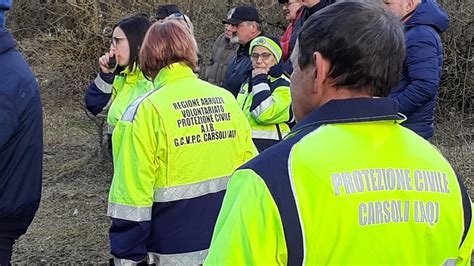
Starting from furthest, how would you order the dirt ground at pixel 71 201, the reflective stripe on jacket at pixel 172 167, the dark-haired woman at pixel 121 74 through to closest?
the dirt ground at pixel 71 201, the dark-haired woman at pixel 121 74, the reflective stripe on jacket at pixel 172 167

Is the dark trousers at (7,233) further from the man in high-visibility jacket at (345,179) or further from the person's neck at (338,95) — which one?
the person's neck at (338,95)

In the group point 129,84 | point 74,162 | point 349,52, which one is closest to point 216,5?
point 74,162

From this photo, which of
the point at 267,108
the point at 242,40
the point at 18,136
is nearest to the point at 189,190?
the point at 18,136

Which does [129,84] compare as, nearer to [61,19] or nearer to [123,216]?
[123,216]

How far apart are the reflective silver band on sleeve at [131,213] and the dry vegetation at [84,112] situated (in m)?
2.54

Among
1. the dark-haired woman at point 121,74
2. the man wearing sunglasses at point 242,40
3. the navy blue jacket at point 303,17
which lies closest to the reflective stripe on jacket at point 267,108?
the navy blue jacket at point 303,17

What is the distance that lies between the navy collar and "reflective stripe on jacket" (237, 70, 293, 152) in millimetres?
3077

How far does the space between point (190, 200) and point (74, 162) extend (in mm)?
5344

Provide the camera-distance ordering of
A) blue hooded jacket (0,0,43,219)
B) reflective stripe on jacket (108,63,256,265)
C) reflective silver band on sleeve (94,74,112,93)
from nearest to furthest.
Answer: reflective stripe on jacket (108,63,256,265) < blue hooded jacket (0,0,43,219) < reflective silver band on sleeve (94,74,112,93)

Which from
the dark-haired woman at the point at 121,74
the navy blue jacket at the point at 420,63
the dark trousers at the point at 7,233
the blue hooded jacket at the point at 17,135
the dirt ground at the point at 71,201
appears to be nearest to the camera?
the blue hooded jacket at the point at 17,135

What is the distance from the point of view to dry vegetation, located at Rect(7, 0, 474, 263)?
632 centimetres

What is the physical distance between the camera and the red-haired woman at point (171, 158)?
3.31 metres

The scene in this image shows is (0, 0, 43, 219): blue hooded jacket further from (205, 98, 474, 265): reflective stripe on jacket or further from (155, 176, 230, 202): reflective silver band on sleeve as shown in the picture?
(205, 98, 474, 265): reflective stripe on jacket

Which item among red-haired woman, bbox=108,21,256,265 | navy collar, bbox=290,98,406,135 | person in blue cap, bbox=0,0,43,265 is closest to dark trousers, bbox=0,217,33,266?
person in blue cap, bbox=0,0,43,265
